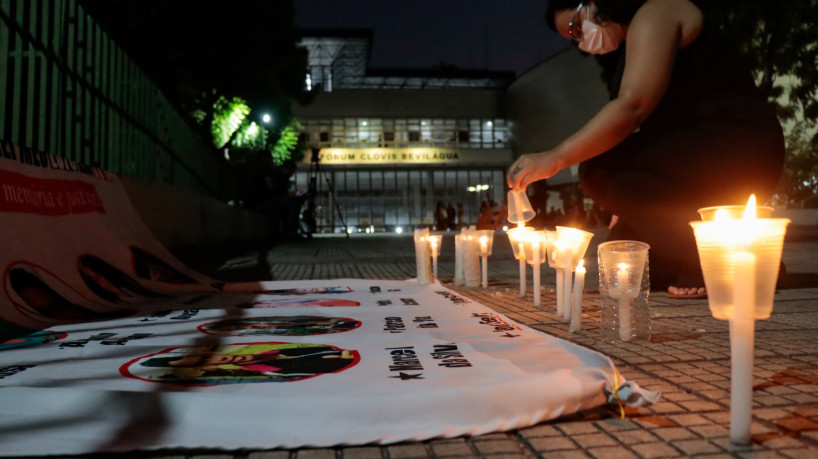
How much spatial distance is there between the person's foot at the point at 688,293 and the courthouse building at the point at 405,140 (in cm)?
3441

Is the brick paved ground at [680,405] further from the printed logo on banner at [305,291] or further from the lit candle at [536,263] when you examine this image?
the printed logo on banner at [305,291]

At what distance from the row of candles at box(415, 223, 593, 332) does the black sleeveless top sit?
3.19ft

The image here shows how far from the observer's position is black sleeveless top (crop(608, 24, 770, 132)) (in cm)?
310

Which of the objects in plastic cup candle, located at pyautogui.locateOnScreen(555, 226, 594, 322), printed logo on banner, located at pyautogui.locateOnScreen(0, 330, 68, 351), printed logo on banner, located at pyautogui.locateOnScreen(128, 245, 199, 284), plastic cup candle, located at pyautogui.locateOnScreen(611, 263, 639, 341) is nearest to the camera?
printed logo on banner, located at pyautogui.locateOnScreen(0, 330, 68, 351)

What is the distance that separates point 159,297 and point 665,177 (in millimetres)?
2986

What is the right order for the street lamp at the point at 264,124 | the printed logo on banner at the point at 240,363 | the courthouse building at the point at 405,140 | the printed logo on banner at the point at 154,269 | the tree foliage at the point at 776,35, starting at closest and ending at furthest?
the printed logo on banner at the point at 240,363 → the printed logo on banner at the point at 154,269 → the tree foliage at the point at 776,35 → the street lamp at the point at 264,124 → the courthouse building at the point at 405,140

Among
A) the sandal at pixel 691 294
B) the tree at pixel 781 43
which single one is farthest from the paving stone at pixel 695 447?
the tree at pixel 781 43

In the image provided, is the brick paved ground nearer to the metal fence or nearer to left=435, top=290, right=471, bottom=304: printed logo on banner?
left=435, top=290, right=471, bottom=304: printed logo on banner

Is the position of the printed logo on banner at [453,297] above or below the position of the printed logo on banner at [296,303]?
above

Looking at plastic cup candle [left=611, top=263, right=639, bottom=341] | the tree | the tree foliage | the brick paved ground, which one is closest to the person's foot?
the brick paved ground

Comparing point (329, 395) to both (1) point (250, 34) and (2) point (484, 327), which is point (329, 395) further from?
(1) point (250, 34)

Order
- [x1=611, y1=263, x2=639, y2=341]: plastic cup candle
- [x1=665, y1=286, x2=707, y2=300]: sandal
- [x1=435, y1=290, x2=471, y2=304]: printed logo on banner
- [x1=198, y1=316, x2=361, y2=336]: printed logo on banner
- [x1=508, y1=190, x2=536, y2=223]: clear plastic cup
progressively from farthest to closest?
[x1=665, y1=286, x2=707, y2=300]: sandal → [x1=435, y1=290, x2=471, y2=304]: printed logo on banner → [x1=508, y1=190, x2=536, y2=223]: clear plastic cup → [x1=198, y1=316, x2=361, y2=336]: printed logo on banner → [x1=611, y1=263, x2=639, y2=341]: plastic cup candle

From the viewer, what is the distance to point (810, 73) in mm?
14125

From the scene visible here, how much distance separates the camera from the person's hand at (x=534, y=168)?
257 centimetres
